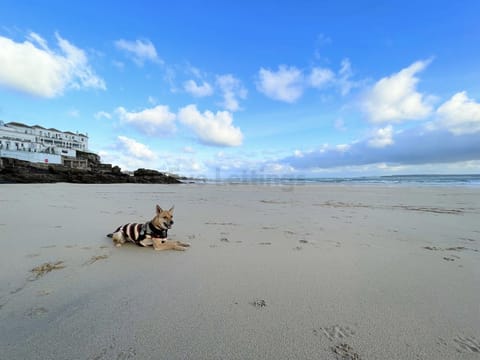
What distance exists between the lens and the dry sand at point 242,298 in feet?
4.70

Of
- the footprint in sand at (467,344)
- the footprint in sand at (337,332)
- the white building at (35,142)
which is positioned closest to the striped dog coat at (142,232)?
the footprint in sand at (337,332)

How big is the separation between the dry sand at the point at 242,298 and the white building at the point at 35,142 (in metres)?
56.3

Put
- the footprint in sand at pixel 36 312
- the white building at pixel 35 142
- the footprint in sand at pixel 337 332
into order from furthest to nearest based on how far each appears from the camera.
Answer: the white building at pixel 35 142, the footprint in sand at pixel 36 312, the footprint in sand at pixel 337 332

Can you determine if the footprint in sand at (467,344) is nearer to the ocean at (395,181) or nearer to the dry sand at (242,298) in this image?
the dry sand at (242,298)

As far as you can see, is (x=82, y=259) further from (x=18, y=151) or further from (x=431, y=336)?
(x=18, y=151)

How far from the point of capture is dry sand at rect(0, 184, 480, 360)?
4.70 ft

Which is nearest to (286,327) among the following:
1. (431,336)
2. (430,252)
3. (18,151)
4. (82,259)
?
(431,336)

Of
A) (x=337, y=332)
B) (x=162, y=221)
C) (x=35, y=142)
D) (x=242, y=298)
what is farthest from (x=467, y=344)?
(x=35, y=142)

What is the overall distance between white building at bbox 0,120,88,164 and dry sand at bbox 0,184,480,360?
5633 centimetres

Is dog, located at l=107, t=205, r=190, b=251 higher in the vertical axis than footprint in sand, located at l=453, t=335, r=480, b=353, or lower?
higher

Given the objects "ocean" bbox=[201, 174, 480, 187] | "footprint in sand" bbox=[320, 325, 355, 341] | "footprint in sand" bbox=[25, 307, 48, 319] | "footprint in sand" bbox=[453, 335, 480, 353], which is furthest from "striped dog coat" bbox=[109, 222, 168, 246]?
"ocean" bbox=[201, 174, 480, 187]

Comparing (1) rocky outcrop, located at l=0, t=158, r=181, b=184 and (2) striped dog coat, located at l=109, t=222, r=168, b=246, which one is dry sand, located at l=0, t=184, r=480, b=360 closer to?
(2) striped dog coat, located at l=109, t=222, r=168, b=246

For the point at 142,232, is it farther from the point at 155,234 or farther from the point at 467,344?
the point at 467,344

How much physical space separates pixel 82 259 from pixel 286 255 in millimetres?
2935
